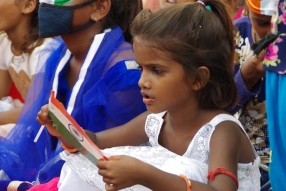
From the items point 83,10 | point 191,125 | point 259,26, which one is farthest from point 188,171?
point 83,10

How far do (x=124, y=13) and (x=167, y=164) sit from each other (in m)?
1.18

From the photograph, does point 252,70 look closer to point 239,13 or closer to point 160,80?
point 160,80

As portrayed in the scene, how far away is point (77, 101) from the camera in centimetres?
283

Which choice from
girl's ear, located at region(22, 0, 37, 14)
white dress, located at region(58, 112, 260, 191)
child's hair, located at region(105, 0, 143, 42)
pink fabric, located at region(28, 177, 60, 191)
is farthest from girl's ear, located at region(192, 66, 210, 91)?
girl's ear, located at region(22, 0, 37, 14)

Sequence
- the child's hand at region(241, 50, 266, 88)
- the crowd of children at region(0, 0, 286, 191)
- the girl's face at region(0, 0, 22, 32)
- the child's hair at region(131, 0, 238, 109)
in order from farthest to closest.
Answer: the girl's face at region(0, 0, 22, 32), the child's hand at region(241, 50, 266, 88), the child's hair at region(131, 0, 238, 109), the crowd of children at region(0, 0, 286, 191)

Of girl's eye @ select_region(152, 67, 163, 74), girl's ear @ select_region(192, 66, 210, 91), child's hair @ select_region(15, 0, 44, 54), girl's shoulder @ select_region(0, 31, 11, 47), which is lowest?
girl's shoulder @ select_region(0, 31, 11, 47)

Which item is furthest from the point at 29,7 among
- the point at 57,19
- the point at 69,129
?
the point at 69,129

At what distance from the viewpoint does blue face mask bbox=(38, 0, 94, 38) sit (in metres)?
2.91

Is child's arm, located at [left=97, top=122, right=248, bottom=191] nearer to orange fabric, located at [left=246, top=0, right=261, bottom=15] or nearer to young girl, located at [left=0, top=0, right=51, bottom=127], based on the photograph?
orange fabric, located at [left=246, top=0, right=261, bottom=15]

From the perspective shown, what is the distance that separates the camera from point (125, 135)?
98.6 inches

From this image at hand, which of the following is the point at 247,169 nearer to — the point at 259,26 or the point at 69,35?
the point at 259,26

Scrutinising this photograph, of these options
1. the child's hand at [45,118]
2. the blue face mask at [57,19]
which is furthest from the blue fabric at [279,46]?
the blue face mask at [57,19]

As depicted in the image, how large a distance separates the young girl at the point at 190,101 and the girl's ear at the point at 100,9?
644 mm

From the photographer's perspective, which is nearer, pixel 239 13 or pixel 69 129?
pixel 69 129
